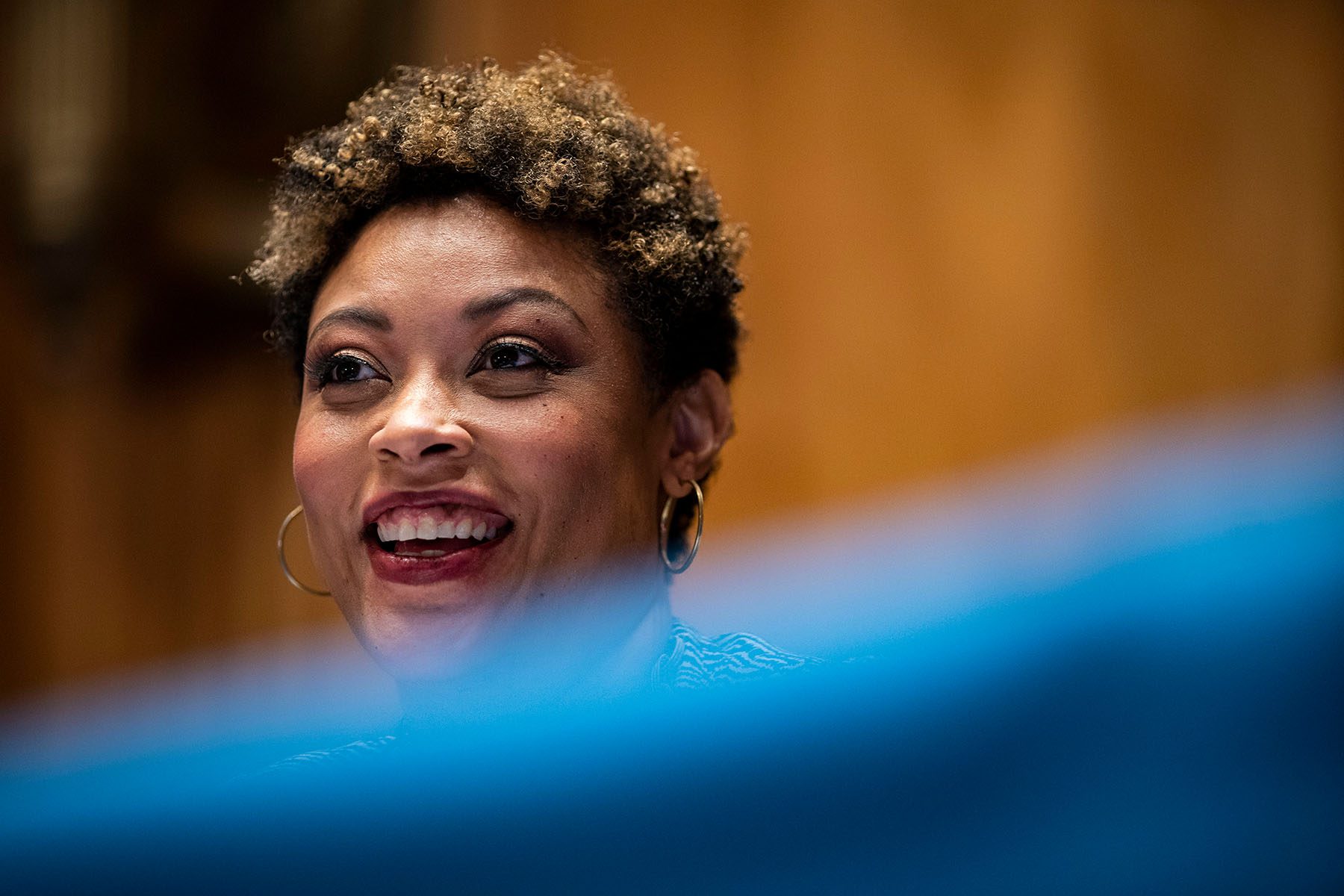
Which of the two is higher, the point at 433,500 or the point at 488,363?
the point at 488,363

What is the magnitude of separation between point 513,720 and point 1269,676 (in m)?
0.15

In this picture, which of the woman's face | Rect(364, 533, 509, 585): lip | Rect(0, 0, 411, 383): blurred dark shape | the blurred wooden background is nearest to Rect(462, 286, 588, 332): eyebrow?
the woman's face

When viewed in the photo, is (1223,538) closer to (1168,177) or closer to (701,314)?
(701,314)

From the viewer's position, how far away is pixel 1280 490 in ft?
0.84

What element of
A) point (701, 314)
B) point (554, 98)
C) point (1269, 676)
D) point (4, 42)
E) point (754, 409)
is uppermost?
point (4, 42)

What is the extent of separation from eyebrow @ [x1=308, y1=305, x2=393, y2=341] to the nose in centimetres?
9

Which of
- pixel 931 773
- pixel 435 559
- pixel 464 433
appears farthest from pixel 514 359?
pixel 931 773

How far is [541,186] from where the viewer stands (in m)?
1.42

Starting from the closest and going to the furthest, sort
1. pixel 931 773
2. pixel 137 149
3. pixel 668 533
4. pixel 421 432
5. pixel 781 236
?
1. pixel 931 773
2. pixel 421 432
3. pixel 668 533
4. pixel 781 236
5. pixel 137 149

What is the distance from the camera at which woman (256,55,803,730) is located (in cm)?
134

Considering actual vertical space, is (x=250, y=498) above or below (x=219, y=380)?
below

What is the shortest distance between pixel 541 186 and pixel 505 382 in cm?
21

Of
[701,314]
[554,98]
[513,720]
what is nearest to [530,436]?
[701,314]

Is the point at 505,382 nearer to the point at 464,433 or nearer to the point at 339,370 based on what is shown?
the point at 464,433
